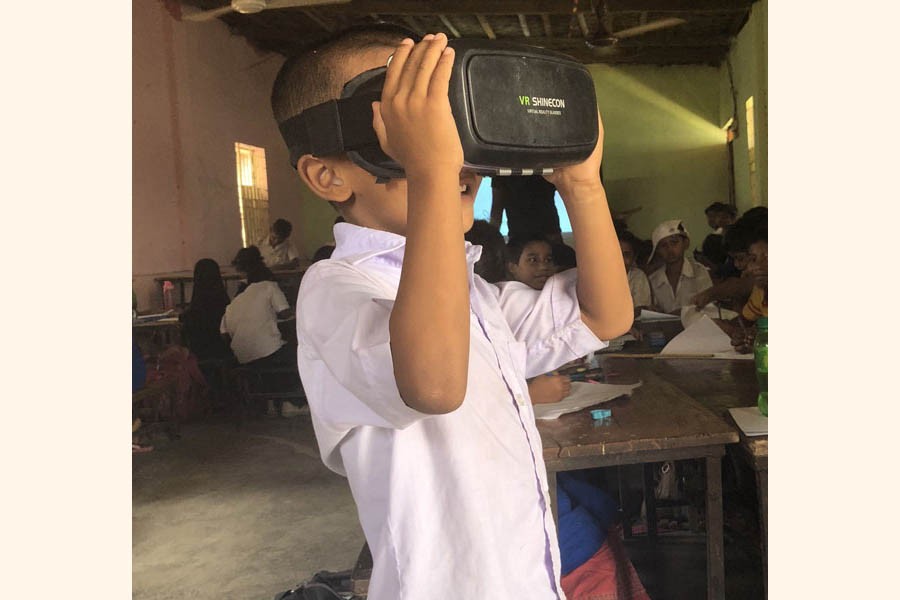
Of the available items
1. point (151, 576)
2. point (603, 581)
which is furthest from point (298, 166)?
point (151, 576)

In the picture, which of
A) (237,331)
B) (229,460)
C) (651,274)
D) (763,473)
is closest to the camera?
(763,473)

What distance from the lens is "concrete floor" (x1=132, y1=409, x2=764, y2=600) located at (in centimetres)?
222

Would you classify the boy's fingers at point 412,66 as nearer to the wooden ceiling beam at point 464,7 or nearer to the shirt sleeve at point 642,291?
the shirt sleeve at point 642,291

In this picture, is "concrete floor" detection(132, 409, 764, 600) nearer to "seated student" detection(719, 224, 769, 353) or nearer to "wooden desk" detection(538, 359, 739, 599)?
"seated student" detection(719, 224, 769, 353)

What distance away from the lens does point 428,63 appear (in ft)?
1.81

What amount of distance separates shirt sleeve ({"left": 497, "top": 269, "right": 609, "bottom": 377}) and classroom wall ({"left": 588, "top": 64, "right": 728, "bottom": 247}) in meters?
7.23

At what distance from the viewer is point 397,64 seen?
0.56m

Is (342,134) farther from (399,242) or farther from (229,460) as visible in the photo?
(229,460)

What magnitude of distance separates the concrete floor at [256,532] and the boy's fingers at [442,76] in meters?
1.80

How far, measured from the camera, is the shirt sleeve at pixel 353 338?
1.94ft

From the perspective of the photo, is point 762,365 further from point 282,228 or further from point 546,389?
point 282,228

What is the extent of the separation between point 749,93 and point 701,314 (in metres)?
4.10
